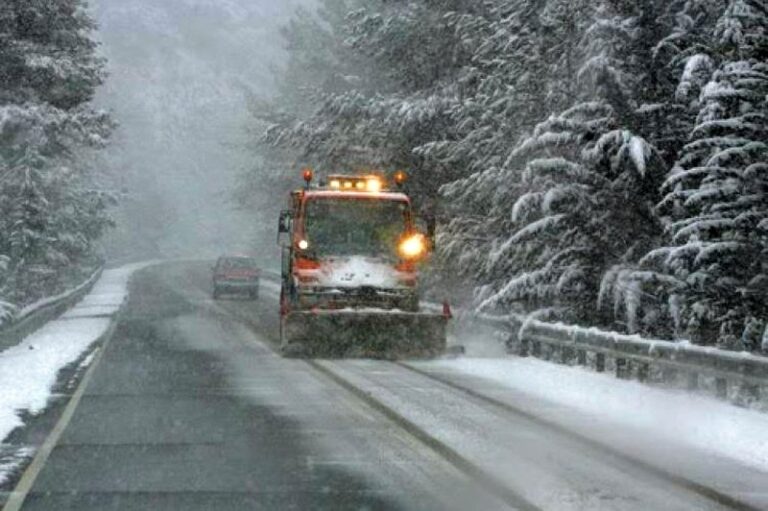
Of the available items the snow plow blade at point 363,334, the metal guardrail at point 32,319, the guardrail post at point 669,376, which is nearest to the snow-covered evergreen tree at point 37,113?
the metal guardrail at point 32,319

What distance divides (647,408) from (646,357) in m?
1.71

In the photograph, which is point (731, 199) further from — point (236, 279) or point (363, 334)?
point (236, 279)

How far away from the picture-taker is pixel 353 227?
2122 cm

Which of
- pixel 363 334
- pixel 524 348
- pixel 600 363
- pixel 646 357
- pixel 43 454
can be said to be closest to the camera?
pixel 43 454

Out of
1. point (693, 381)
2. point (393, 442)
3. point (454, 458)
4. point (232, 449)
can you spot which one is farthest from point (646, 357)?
point (232, 449)

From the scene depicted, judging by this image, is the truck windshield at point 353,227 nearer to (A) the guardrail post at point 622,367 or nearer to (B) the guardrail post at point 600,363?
(B) the guardrail post at point 600,363

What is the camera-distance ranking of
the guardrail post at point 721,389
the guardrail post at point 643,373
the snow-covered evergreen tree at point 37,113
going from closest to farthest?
the guardrail post at point 721,389 < the guardrail post at point 643,373 < the snow-covered evergreen tree at point 37,113

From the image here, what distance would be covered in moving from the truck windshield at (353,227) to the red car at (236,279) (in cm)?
2407

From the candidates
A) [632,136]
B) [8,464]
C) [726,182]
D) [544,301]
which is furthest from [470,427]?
[544,301]

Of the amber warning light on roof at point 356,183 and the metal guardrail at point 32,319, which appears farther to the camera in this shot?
the amber warning light on roof at point 356,183

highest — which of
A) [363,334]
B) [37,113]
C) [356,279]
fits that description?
[37,113]

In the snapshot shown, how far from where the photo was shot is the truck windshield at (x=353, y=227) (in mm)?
21094

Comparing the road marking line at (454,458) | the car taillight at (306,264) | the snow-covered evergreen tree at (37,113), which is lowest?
the road marking line at (454,458)

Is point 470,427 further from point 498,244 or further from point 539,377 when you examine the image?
point 498,244
